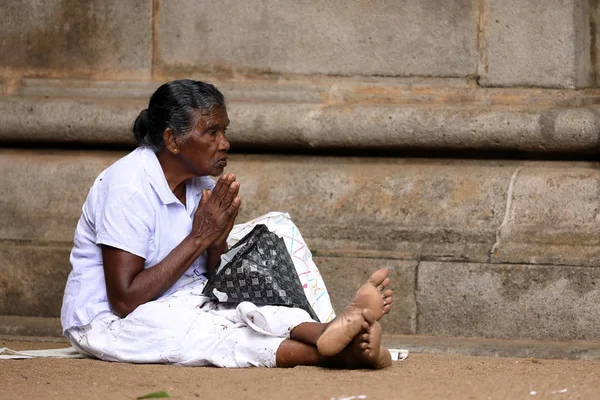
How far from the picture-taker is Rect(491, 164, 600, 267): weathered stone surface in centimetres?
488

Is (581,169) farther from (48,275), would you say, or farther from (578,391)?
(48,275)

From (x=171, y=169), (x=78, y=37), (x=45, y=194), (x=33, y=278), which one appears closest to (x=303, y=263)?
(x=171, y=169)

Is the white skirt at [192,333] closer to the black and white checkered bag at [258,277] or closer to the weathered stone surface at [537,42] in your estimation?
the black and white checkered bag at [258,277]

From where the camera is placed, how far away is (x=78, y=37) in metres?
5.62

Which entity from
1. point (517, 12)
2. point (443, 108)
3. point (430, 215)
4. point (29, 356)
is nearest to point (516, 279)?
point (430, 215)

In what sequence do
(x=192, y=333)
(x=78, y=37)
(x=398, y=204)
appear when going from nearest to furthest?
(x=192, y=333)
(x=398, y=204)
(x=78, y=37)

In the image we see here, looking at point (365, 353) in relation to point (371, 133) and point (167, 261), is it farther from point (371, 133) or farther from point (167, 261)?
point (371, 133)

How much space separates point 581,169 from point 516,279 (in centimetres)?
63

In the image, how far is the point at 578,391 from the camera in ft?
11.7

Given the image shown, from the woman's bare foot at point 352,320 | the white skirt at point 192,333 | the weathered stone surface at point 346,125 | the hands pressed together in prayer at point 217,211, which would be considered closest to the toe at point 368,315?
the woman's bare foot at point 352,320

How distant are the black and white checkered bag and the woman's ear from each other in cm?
46

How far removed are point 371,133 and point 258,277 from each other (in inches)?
50.0

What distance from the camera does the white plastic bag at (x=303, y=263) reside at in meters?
4.52

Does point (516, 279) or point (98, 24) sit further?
point (98, 24)
